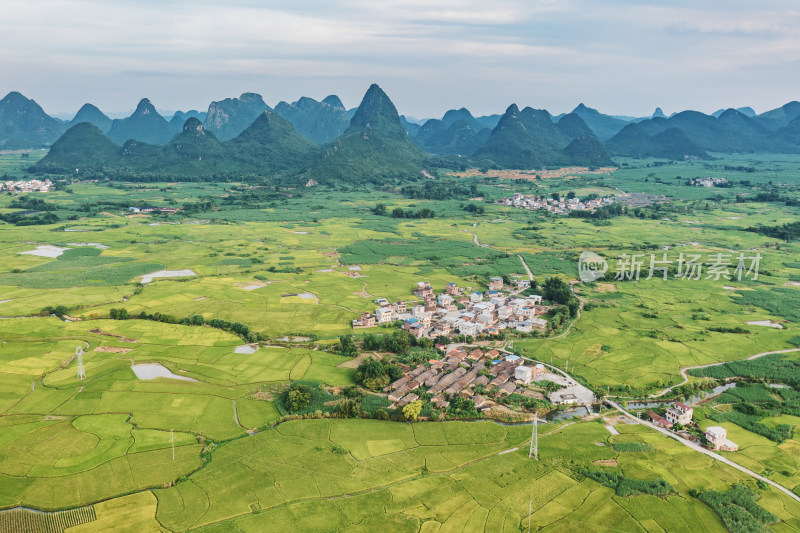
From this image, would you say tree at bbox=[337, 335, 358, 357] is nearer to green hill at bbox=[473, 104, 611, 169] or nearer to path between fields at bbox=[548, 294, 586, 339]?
path between fields at bbox=[548, 294, 586, 339]

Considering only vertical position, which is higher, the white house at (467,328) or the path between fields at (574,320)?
the white house at (467,328)

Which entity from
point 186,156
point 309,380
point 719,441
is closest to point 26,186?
point 186,156

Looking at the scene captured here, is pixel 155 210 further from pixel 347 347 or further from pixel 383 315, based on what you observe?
pixel 347 347

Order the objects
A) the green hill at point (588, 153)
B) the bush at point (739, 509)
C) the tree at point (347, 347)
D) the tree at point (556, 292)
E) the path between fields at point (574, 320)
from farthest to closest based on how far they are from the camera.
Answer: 1. the green hill at point (588, 153)
2. the tree at point (556, 292)
3. the path between fields at point (574, 320)
4. the tree at point (347, 347)
5. the bush at point (739, 509)

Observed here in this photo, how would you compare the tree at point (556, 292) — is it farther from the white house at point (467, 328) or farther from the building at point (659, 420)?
the building at point (659, 420)

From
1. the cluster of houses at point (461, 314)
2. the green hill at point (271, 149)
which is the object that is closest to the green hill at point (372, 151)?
the green hill at point (271, 149)

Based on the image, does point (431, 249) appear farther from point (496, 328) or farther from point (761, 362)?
point (761, 362)
